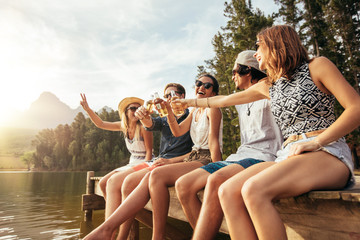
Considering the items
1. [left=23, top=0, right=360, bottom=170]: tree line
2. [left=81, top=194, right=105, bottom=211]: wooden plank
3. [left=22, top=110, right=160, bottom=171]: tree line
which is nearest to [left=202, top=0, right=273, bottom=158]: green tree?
[left=23, top=0, right=360, bottom=170]: tree line

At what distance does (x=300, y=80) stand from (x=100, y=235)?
2100 millimetres

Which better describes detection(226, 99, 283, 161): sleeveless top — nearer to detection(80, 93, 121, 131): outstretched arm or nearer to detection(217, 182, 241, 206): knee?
detection(217, 182, 241, 206): knee

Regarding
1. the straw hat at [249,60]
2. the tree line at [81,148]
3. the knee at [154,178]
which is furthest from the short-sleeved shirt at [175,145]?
the tree line at [81,148]

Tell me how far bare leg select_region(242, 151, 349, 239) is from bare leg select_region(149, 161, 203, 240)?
3.94 ft

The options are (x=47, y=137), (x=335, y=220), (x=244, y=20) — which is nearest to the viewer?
(x=335, y=220)

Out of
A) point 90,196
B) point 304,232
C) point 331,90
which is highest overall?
point 331,90

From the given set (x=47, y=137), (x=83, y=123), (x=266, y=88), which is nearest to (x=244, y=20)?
(x=266, y=88)

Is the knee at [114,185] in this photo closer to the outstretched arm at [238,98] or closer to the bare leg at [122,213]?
the bare leg at [122,213]

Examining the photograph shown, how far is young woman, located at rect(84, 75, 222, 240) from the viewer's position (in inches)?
94.7

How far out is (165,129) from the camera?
14.2 ft

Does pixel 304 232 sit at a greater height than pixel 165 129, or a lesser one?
lesser

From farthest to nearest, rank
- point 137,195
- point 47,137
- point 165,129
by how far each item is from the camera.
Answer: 1. point 47,137
2. point 165,129
3. point 137,195

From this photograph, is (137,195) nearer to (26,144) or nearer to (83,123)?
(83,123)

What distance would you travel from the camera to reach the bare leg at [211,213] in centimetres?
188
